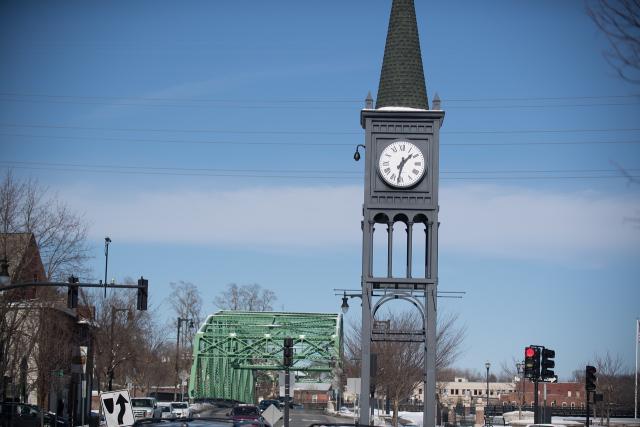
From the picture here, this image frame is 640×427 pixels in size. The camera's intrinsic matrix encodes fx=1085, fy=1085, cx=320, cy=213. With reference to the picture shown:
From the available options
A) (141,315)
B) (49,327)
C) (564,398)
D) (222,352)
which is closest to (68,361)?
(49,327)

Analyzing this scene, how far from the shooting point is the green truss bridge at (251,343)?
341 ft

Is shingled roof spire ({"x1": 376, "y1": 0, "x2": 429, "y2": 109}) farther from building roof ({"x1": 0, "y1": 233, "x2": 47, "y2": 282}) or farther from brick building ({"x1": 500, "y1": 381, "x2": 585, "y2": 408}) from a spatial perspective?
brick building ({"x1": 500, "y1": 381, "x2": 585, "y2": 408})

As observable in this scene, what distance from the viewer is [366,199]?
35.6 meters

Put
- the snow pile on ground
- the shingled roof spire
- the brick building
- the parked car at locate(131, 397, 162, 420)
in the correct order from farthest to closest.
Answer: the brick building, the snow pile on ground, the parked car at locate(131, 397, 162, 420), the shingled roof spire

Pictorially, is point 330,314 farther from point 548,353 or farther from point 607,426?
point 548,353

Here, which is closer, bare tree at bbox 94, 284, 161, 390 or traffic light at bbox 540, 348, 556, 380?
traffic light at bbox 540, 348, 556, 380

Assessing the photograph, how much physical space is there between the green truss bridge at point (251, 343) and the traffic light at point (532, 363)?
207ft

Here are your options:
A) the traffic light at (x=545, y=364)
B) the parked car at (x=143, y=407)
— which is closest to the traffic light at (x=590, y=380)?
the traffic light at (x=545, y=364)

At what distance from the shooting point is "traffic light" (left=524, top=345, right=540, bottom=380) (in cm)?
3712

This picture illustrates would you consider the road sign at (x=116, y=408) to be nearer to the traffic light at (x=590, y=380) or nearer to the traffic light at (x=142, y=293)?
the traffic light at (x=142, y=293)

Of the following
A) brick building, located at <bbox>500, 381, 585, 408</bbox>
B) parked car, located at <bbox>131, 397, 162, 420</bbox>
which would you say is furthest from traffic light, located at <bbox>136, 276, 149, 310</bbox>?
brick building, located at <bbox>500, 381, 585, 408</bbox>

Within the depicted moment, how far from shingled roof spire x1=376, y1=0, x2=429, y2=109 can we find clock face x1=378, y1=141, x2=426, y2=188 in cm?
168

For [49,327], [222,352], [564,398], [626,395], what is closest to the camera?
[49,327]

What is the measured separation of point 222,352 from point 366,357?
2917 inches
